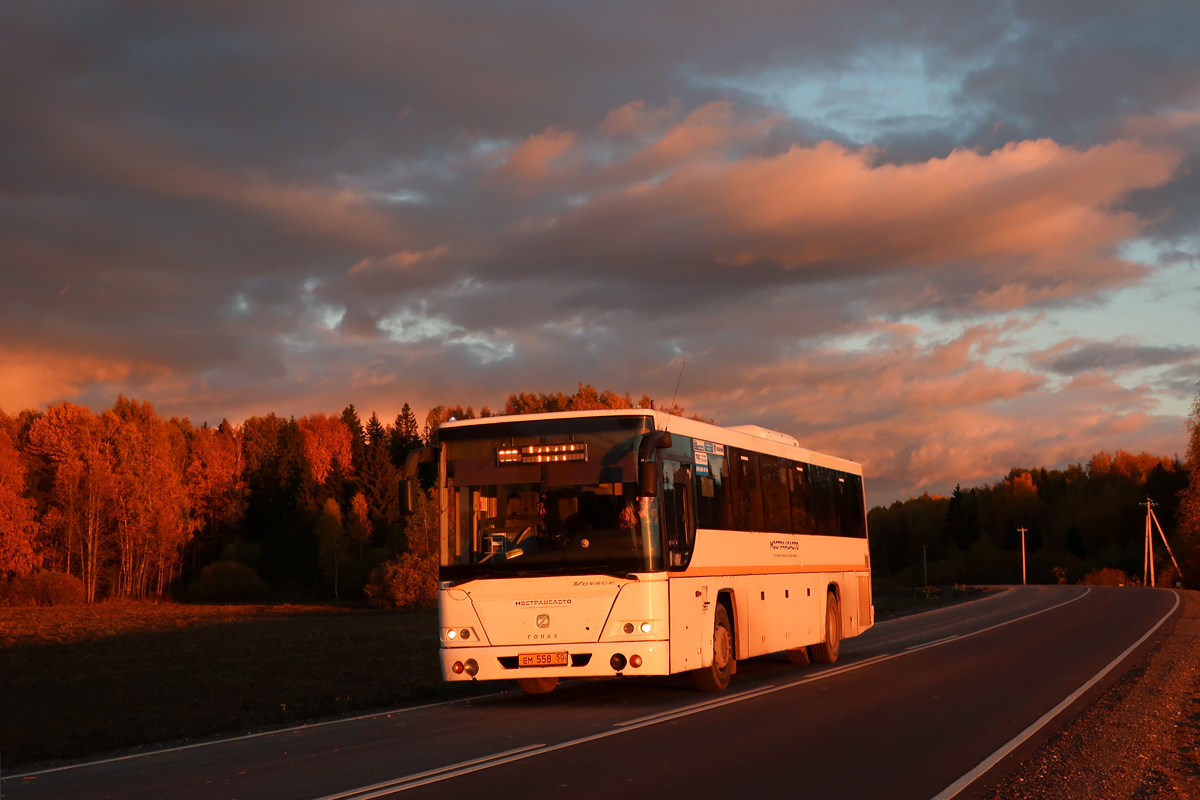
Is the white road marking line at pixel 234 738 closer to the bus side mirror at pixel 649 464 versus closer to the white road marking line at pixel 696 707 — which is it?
the white road marking line at pixel 696 707

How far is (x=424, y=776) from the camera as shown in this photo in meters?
9.39

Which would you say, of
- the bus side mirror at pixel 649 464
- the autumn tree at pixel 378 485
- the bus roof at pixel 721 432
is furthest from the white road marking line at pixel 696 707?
the autumn tree at pixel 378 485

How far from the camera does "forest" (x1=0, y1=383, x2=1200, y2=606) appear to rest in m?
76.3

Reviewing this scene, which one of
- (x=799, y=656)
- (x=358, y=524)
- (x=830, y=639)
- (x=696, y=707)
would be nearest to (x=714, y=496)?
(x=696, y=707)

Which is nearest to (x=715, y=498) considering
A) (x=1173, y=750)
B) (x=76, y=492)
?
(x=1173, y=750)

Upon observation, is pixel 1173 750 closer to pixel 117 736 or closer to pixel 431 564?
pixel 117 736

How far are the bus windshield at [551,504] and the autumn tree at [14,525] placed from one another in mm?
65692

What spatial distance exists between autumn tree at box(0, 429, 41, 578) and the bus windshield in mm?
65692

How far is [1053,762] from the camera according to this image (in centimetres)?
998

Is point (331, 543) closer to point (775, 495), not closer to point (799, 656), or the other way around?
point (799, 656)

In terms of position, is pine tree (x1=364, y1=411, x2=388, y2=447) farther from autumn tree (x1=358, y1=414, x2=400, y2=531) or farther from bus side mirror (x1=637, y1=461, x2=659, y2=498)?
bus side mirror (x1=637, y1=461, x2=659, y2=498)

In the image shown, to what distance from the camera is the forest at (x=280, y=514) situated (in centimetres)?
7631

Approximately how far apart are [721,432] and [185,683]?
1236 cm

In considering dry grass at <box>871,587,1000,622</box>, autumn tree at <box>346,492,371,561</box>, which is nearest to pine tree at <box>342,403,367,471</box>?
autumn tree at <box>346,492,371,561</box>
